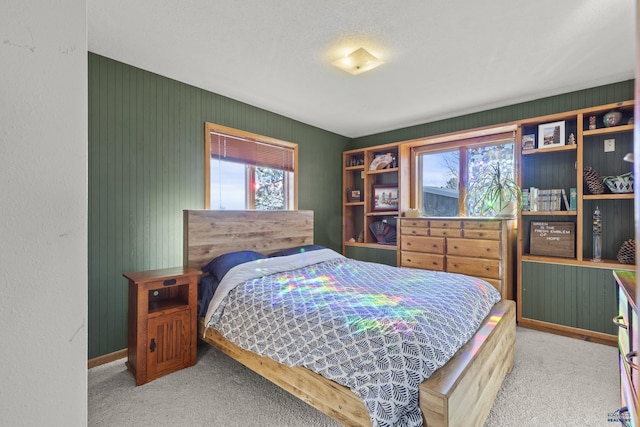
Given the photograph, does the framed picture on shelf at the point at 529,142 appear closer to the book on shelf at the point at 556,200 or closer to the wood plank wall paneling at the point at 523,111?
the wood plank wall paneling at the point at 523,111

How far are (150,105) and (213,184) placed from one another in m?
0.94

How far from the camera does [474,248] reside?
3391 millimetres

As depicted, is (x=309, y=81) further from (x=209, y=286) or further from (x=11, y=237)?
(x=11, y=237)

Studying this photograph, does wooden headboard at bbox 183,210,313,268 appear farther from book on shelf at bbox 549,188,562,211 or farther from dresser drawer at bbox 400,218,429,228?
book on shelf at bbox 549,188,562,211

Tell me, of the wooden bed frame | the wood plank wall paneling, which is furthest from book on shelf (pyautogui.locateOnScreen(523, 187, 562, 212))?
the wooden bed frame

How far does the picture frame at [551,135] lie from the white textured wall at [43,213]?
3905 mm

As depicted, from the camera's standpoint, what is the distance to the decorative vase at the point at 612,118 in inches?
110

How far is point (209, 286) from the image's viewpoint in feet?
8.56

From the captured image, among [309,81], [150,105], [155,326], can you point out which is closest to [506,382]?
[155,326]

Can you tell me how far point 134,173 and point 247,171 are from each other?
1.22 m

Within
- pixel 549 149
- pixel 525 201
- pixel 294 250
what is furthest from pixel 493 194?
pixel 294 250

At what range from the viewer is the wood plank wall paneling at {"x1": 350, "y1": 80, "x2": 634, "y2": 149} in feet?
9.54

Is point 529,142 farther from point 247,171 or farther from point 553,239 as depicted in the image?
point 247,171

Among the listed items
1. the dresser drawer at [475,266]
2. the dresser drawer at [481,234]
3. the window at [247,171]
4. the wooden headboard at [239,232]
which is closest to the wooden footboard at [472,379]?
the dresser drawer at [475,266]
